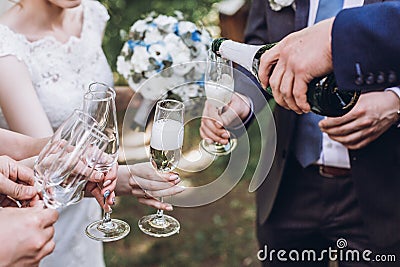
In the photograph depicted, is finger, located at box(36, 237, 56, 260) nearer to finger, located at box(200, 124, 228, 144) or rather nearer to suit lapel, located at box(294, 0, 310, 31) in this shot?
finger, located at box(200, 124, 228, 144)

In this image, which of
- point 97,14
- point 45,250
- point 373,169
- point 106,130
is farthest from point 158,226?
point 97,14

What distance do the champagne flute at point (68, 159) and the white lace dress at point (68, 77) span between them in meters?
0.76

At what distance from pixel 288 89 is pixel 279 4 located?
0.60 m

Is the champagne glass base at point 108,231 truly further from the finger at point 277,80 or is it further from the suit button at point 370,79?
the suit button at point 370,79

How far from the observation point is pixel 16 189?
3.80 feet

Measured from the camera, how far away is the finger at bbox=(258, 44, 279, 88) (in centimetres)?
127

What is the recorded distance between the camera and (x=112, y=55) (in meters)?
3.45

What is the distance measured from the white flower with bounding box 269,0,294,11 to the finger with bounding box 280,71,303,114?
566 mm

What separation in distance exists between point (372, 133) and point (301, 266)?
1.81ft

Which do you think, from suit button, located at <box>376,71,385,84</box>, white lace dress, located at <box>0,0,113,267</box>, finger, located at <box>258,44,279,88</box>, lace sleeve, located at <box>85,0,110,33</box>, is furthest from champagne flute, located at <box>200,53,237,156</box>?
lace sleeve, located at <box>85,0,110,33</box>

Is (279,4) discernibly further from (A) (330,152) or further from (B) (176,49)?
(A) (330,152)

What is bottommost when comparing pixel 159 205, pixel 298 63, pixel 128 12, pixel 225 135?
pixel 128 12

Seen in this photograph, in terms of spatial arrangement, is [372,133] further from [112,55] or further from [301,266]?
[112,55]

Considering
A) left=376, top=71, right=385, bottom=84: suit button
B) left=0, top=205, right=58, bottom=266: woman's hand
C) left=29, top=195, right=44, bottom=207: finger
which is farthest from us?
left=376, top=71, right=385, bottom=84: suit button
